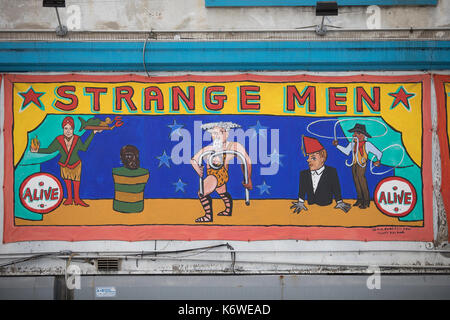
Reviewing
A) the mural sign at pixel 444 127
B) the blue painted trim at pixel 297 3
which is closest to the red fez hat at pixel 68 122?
the blue painted trim at pixel 297 3

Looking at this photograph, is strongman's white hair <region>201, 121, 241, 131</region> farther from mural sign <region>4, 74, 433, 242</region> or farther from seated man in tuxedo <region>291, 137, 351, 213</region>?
seated man in tuxedo <region>291, 137, 351, 213</region>

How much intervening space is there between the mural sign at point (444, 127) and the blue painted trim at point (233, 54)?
25cm

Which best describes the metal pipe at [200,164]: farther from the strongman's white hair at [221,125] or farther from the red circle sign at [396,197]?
the red circle sign at [396,197]

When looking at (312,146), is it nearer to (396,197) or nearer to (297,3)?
(396,197)

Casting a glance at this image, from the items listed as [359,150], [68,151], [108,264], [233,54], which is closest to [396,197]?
[359,150]

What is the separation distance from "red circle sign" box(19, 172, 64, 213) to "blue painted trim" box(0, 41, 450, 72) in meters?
1.70

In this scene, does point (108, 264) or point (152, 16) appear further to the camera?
point (152, 16)

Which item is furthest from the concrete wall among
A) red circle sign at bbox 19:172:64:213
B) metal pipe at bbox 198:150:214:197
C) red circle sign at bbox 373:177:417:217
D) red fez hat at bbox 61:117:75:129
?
red circle sign at bbox 373:177:417:217

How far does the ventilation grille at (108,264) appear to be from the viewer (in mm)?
6496

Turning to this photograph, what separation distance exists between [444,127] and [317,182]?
6.71 ft

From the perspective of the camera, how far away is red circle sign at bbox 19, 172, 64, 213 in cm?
654

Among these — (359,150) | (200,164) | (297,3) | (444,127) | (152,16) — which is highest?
(297,3)

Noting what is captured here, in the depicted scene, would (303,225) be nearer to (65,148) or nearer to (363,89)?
(363,89)

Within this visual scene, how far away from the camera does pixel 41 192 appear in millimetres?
6547
